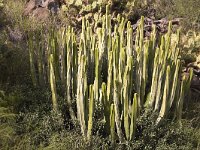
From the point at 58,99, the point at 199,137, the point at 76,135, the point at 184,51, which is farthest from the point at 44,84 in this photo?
the point at 184,51

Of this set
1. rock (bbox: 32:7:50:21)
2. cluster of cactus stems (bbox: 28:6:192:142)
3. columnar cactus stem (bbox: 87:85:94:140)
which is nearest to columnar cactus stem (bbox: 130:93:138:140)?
cluster of cactus stems (bbox: 28:6:192:142)

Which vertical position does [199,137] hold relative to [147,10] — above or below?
below

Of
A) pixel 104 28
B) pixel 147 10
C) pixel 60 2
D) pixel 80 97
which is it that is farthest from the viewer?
pixel 60 2

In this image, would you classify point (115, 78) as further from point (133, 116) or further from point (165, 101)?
point (165, 101)

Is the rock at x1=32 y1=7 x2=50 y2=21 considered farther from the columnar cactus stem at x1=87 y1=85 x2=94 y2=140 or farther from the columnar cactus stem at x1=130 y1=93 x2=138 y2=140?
the columnar cactus stem at x1=130 y1=93 x2=138 y2=140

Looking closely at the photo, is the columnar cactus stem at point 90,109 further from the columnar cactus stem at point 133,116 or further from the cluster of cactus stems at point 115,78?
A: the columnar cactus stem at point 133,116

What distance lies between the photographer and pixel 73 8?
308 inches

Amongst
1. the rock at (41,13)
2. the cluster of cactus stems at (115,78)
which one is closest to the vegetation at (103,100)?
the cluster of cactus stems at (115,78)

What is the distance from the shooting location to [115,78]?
446 cm

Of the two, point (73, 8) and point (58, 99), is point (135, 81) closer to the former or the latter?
point (58, 99)

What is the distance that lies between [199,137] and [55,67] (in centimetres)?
228

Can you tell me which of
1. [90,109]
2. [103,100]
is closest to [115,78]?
[103,100]

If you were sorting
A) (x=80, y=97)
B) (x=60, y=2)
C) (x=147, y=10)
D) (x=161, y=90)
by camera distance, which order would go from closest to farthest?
(x=80, y=97) → (x=161, y=90) → (x=147, y=10) → (x=60, y=2)

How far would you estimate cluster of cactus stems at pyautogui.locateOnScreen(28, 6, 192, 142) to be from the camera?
171 inches
